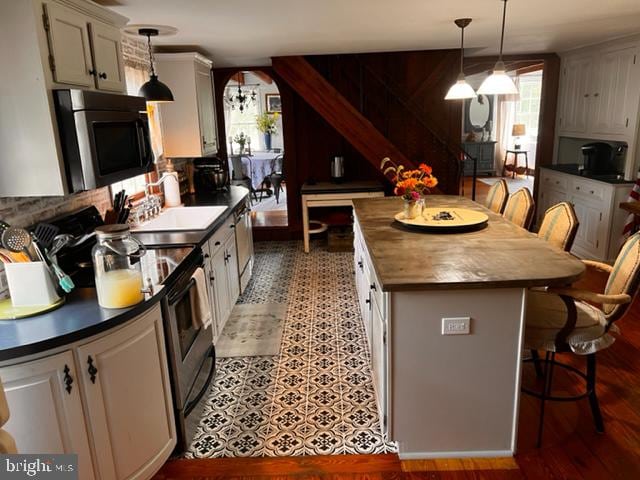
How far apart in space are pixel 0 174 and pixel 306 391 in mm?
1965

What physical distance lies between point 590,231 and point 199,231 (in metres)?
4.19

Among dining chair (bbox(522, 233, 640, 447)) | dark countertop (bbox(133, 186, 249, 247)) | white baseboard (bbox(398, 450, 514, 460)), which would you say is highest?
dark countertop (bbox(133, 186, 249, 247))

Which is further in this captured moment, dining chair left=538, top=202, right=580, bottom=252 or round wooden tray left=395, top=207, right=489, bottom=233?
round wooden tray left=395, top=207, right=489, bottom=233

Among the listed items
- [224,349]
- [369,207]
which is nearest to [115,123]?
[224,349]

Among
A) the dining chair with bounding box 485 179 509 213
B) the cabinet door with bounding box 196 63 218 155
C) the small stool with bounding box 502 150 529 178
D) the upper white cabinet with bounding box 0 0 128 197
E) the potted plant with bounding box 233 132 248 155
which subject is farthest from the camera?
the small stool with bounding box 502 150 529 178

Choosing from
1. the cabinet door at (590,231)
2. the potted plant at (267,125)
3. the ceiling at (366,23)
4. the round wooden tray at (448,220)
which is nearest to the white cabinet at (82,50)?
the ceiling at (366,23)

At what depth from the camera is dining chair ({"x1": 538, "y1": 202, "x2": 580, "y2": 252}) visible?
8.74 ft

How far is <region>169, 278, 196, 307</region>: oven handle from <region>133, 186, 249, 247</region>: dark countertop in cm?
34

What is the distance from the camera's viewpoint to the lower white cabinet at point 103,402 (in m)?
1.56

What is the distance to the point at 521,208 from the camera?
3391 mm

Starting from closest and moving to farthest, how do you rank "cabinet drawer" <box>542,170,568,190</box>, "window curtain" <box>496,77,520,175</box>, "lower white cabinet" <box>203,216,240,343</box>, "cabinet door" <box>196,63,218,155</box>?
"lower white cabinet" <box>203,216,240,343</box> < "cabinet door" <box>196,63,218,155</box> < "cabinet drawer" <box>542,170,568,190</box> < "window curtain" <box>496,77,520,175</box>

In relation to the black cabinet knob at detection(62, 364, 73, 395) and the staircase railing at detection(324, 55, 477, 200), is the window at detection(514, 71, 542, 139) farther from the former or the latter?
the black cabinet knob at detection(62, 364, 73, 395)

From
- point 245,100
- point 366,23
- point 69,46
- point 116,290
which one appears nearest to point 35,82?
point 69,46

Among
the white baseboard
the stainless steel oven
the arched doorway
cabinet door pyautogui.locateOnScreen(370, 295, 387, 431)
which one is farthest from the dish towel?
the arched doorway
